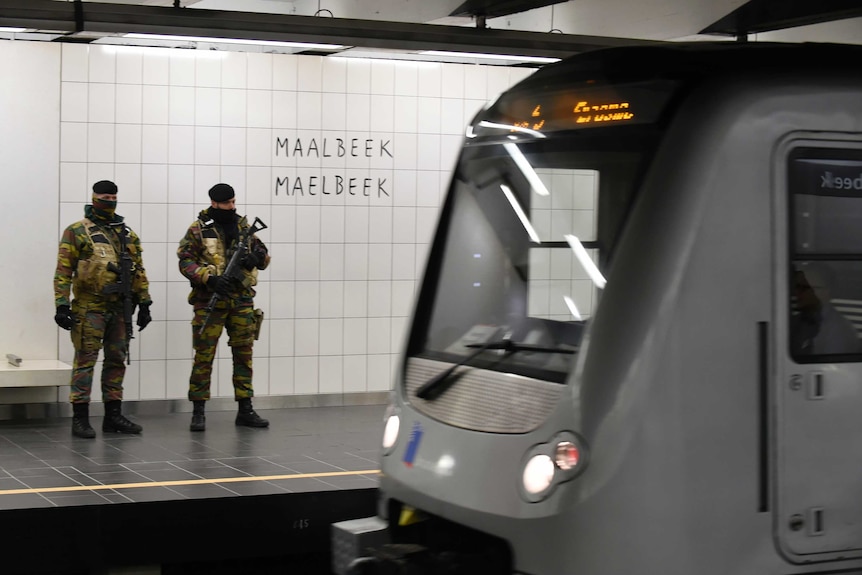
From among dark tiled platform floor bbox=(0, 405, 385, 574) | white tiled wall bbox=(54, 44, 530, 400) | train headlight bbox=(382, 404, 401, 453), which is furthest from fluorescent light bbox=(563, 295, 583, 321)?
white tiled wall bbox=(54, 44, 530, 400)

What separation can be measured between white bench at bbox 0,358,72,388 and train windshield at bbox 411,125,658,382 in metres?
5.62

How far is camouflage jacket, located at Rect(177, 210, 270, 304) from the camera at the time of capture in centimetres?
1045

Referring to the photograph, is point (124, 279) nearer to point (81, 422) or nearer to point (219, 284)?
point (219, 284)

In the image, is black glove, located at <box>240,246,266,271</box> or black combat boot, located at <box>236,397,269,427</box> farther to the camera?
black combat boot, located at <box>236,397,269,427</box>

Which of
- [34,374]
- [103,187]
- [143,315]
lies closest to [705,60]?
[103,187]

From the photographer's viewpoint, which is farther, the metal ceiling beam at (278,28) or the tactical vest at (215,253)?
the tactical vest at (215,253)

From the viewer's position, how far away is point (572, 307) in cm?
505

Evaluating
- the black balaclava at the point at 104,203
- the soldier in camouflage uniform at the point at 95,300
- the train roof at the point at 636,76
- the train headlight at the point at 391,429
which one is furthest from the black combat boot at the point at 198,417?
the train roof at the point at 636,76

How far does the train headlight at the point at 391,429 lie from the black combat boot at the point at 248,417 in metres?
5.12

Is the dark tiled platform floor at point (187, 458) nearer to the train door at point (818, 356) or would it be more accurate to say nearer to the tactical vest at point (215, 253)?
the tactical vest at point (215, 253)

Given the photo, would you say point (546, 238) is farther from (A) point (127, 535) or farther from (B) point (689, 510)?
(A) point (127, 535)

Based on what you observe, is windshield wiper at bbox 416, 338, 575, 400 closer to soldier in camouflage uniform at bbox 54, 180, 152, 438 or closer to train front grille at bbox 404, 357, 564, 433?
train front grille at bbox 404, 357, 564, 433

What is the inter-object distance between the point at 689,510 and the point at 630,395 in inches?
19.3

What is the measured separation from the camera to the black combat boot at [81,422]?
1003cm
